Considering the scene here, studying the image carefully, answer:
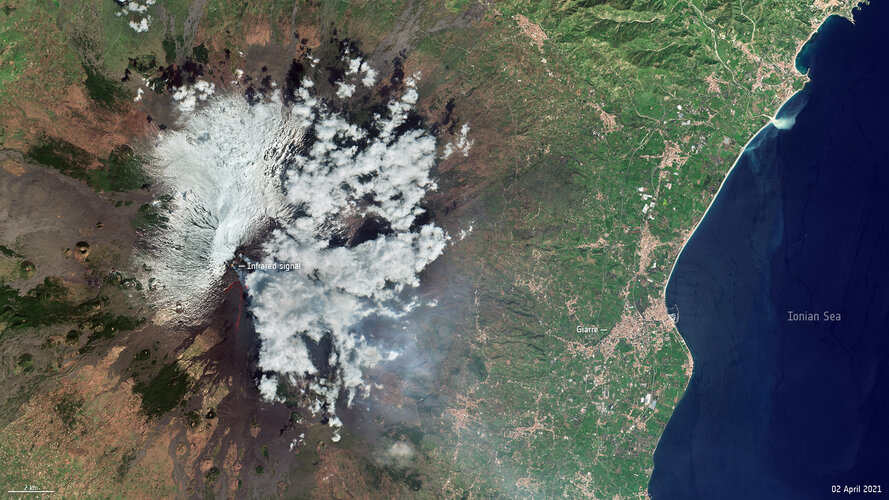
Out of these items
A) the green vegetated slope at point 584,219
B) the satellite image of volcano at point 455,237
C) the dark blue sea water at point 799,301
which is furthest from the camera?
the green vegetated slope at point 584,219

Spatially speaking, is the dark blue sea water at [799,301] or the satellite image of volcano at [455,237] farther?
the dark blue sea water at [799,301]

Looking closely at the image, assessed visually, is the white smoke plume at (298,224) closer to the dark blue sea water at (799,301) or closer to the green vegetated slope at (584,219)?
the green vegetated slope at (584,219)

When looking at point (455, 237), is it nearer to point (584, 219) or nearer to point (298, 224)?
point (584, 219)

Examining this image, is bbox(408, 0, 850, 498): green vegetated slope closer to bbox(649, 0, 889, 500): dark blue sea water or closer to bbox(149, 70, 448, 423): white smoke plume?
bbox(649, 0, 889, 500): dark blue sea water

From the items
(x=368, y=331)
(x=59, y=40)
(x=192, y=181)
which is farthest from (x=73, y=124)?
(x=368, y=331)

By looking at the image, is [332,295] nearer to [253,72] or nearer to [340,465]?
[340,465]

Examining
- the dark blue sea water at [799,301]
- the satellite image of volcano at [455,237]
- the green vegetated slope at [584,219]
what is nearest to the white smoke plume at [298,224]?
the satellite image of volcano at [455,237]

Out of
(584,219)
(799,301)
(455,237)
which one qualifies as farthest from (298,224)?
(799,301)
